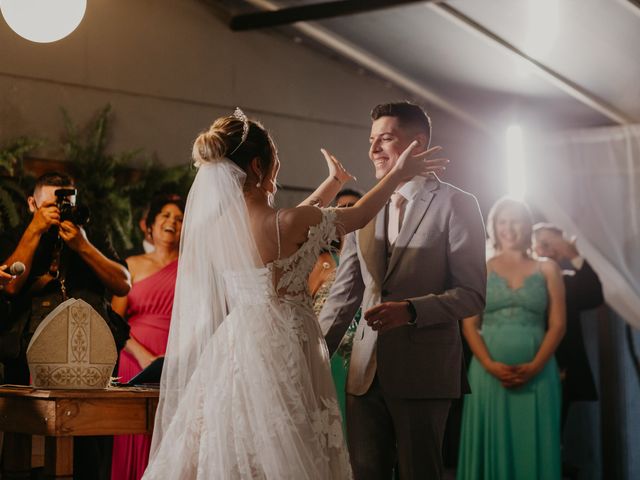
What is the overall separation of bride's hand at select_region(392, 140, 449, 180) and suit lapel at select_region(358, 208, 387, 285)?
0.31m

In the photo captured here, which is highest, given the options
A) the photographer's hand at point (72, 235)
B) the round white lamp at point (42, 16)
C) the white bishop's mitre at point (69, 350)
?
the round white lamp at point (42, 16)

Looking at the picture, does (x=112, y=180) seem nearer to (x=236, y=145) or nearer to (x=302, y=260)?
(x=236, y=145)

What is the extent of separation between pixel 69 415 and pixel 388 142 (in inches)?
56.2

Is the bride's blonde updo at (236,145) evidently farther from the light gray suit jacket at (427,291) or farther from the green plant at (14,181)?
the green plant at (14,181)

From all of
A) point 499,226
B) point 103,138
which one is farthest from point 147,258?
point 499,226

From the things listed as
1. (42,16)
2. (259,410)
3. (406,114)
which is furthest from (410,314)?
(42,16)

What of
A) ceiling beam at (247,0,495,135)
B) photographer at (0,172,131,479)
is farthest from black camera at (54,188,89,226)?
ceiling beam at (247,0,495,135)

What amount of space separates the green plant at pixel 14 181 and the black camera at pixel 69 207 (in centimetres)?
194

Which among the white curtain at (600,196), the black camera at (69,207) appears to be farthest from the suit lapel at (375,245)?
the white curtain at (600,196)

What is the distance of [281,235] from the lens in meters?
3.39

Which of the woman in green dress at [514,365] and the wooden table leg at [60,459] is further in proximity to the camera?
the woman in green dress at [514,365]

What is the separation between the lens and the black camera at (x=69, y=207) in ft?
13.6

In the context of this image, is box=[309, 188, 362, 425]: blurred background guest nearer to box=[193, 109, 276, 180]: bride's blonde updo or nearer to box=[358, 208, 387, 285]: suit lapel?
box=[358, 208, 387, 285]: suit lapel

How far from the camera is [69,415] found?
3.41m
